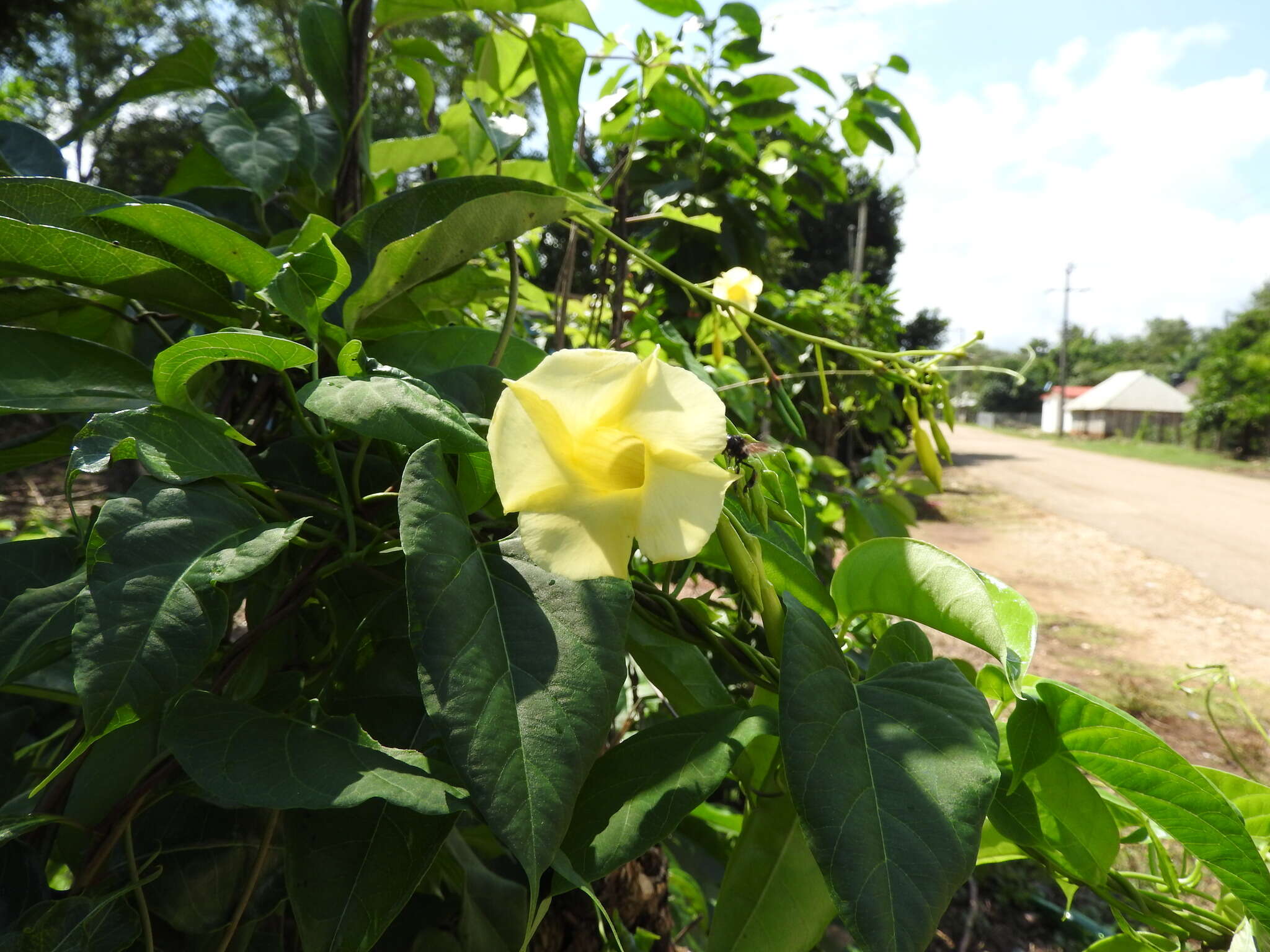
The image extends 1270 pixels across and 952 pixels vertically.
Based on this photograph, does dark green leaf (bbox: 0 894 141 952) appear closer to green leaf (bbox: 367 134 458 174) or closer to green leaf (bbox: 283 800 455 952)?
green leaf (bbox: 283 800 455 952)

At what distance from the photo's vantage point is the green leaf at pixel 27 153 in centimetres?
74

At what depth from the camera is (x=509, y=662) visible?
426mm

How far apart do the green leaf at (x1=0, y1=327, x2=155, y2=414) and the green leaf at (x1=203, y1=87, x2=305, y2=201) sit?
241 mm

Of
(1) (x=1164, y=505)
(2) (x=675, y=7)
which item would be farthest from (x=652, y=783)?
(1) (x=1164, y=505)

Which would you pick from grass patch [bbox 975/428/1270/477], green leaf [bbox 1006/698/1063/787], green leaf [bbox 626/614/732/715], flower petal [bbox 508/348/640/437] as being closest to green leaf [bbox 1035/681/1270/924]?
green leaf [bbox 1006/698/1063/787]

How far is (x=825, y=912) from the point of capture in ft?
1.85

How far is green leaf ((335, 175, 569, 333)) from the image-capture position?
1.77 ft

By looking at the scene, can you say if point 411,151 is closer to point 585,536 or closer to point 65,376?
point 65,376

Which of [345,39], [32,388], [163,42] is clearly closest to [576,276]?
[345,39]

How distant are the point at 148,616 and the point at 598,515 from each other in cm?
23

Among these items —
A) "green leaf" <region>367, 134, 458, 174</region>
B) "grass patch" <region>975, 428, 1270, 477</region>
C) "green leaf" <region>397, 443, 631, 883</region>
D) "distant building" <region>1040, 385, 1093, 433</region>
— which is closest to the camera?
"green leaf" <region>397, 443, 631, 883</region>

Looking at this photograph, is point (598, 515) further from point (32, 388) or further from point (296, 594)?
point (32, 388)

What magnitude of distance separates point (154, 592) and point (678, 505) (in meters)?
0.28

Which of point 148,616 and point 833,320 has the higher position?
point 833,320
